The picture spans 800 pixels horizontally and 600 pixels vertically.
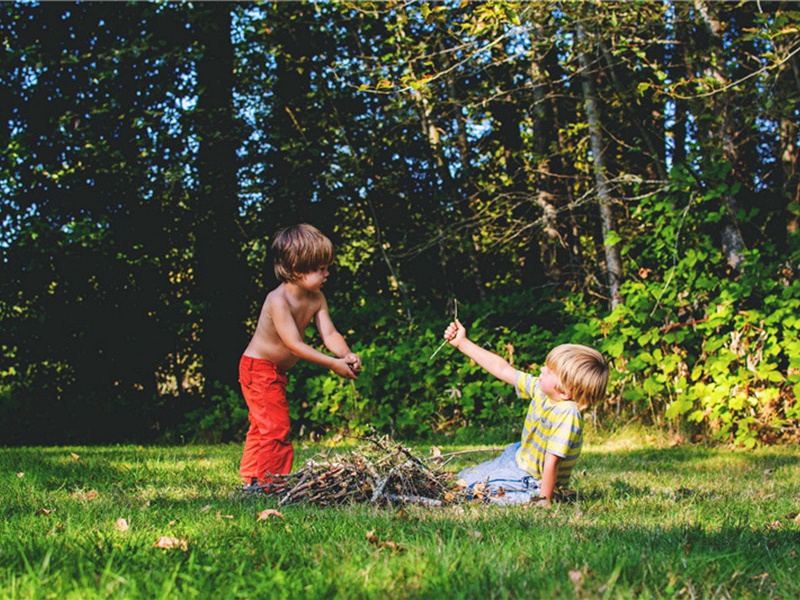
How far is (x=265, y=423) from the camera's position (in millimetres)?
4605

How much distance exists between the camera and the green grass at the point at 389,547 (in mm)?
2119

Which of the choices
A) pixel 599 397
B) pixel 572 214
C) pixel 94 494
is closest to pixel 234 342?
pixel 572 214

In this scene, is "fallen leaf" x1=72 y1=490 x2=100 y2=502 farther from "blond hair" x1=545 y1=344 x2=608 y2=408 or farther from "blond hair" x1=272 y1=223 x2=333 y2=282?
"blond hair" x1=545 y1=344 x2=608 y2=408

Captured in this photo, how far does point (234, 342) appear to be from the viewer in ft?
32.8

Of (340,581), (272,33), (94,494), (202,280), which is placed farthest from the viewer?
(202,280)

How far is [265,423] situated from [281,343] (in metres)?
0.48

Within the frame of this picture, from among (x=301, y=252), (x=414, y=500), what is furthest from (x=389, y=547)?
(x=301, y=252)

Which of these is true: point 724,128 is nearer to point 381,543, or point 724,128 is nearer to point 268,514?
point 268,514

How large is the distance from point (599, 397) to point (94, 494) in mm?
2592

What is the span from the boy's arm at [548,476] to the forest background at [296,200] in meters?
4.18

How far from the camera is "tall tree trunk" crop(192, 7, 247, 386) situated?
972 centimetres

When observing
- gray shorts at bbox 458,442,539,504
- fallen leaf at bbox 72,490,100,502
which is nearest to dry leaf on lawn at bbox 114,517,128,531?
fallen leaf at bbox 72,490,100,502

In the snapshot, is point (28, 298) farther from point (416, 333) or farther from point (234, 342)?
point (416, 333)

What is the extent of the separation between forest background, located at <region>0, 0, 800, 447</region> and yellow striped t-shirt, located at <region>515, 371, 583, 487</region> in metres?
3.86
